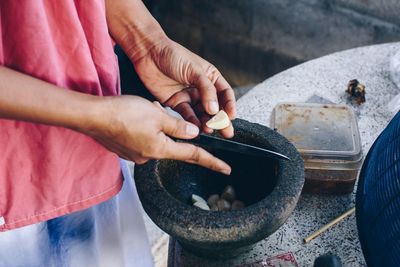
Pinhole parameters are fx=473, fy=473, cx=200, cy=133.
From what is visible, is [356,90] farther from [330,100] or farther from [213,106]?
[213,106]

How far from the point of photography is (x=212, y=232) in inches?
39.3

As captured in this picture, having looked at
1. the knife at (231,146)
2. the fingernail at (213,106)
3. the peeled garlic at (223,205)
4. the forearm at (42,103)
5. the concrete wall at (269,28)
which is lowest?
the concrete wall at (269,28)

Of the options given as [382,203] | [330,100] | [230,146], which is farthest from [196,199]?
[330,100]

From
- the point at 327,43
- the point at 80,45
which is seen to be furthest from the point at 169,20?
the point at 80,45

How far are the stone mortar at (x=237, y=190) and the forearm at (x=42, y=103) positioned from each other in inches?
10.0

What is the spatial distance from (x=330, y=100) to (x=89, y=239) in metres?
0.95

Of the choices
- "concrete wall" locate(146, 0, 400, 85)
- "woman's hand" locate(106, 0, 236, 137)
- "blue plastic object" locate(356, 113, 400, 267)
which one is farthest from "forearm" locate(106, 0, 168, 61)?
"concrete wall" locate(146, 0, 400, 85)

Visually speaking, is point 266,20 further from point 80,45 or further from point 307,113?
point 80,45

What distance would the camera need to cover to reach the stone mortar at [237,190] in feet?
3.32

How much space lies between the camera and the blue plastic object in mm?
940

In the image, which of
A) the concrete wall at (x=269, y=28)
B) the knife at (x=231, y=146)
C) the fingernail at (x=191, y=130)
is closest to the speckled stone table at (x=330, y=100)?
the knife at (x=231, y=146)

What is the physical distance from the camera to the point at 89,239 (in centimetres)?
126

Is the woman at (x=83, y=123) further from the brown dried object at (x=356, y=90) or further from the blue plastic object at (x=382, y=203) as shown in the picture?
the brown dried object at (x=356, y=90)

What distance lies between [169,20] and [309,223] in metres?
2.81
